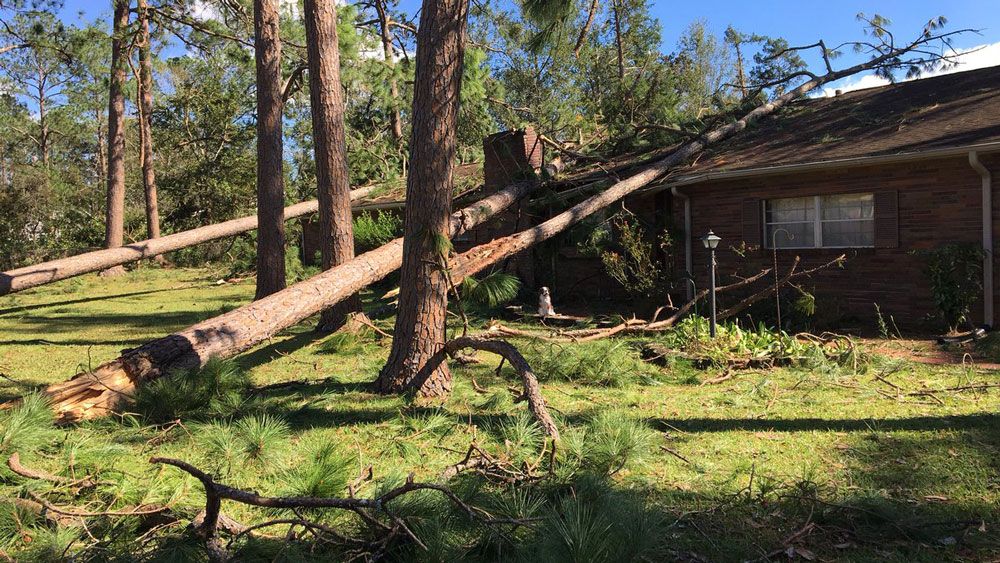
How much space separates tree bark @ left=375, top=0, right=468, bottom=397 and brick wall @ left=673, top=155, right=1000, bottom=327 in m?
6.84

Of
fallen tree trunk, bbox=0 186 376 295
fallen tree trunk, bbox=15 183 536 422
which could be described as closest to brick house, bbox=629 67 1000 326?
fallen tree trunk, bbox=15 183 536 422

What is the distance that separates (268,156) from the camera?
35.7 ft

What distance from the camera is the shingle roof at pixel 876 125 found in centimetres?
979

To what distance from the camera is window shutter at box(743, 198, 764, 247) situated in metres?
11.5

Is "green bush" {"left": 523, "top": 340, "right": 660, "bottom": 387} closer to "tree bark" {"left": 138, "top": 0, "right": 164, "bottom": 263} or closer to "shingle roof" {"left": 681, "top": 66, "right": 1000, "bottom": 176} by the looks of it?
"shingle roof" {"left": 681, "top": 66, "right": 1000, "bottom": 176}

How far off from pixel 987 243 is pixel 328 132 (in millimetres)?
9538

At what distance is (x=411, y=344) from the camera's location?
20.6 ft

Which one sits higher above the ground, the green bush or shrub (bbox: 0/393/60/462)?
shrub (bbox: 0/393/60/462)

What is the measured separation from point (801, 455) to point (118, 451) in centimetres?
462

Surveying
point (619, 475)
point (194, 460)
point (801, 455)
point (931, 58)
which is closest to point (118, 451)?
point (194, 460)

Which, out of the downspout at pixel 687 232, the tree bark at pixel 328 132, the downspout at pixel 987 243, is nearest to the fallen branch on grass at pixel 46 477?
the tree bark at pixel 328 132

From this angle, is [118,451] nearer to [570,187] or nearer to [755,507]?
[755,507]

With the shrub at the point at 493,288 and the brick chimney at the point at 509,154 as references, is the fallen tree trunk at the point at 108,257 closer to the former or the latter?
the brick chimney at the point at 509,154

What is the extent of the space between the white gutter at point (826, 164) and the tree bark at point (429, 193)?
20.8 feet
